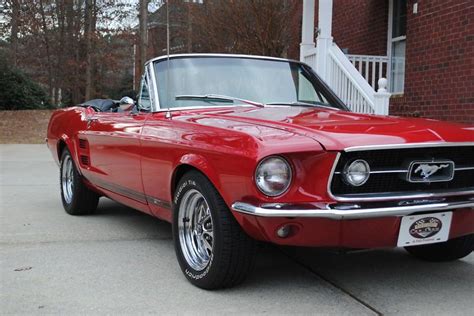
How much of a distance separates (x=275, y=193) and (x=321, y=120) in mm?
839

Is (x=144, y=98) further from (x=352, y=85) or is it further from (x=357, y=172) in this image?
(x=352, y=85)

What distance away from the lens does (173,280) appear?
3920 mm

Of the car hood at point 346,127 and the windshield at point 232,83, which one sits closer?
the car hood at point 346,127

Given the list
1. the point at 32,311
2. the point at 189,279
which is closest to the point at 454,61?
the point at 189,279

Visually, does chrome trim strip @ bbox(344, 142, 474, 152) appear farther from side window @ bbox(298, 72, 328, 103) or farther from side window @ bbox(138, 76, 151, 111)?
side window @ bbox(138, 76, 151, 111)

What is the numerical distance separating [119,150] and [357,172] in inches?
92.9

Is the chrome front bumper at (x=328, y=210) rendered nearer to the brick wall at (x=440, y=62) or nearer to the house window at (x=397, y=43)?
the brick wall at (x=440, y=62)

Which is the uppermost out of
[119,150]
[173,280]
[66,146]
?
[119,150]

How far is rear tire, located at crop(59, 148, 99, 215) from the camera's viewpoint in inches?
241

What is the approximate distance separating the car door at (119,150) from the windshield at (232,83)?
0.88ft

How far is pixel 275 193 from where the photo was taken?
313cm

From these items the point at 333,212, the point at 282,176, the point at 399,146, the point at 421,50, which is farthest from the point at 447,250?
the point at 421,50

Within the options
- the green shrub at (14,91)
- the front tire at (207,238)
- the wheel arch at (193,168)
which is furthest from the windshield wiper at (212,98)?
the green shrub at (14,91)

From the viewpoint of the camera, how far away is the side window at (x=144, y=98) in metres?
4.72
